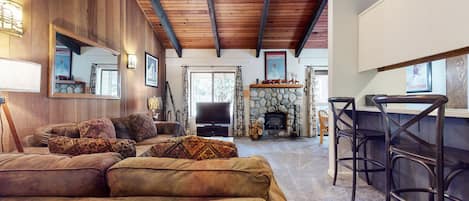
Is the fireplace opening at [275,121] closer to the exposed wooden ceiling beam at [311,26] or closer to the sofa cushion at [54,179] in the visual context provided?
the exposed wooden ceiling beam at [311,26]

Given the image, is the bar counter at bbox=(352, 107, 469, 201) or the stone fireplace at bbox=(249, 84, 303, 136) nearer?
the bar counter at bbox=(352, 107, 469, 201)

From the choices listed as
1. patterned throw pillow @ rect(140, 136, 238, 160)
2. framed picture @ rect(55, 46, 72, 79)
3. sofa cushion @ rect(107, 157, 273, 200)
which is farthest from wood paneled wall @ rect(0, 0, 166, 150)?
sofa cushion @ rect(107, 157, 273, 200)

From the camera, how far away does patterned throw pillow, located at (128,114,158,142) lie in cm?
386

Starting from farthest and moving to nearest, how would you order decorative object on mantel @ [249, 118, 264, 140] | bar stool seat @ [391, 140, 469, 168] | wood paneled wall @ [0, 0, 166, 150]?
1. decorative object on mantel @ [249, 118, 264, 140]
2. wood paneled wall @ [0, 0, 166, 150]
3. bar stool seat @ [391, 140, 469, 168]

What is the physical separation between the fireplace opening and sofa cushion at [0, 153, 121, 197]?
6.60 m

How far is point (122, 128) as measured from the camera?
149 inches

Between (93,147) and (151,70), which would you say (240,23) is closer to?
(151,70)

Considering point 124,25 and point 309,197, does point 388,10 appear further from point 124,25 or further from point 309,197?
point 124,25

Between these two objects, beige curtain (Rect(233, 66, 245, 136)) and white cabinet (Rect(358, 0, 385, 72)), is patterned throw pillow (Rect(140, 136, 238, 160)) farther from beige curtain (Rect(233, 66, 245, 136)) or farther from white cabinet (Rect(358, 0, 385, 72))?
beige curtain (Rect(233, 66, 245, 136))

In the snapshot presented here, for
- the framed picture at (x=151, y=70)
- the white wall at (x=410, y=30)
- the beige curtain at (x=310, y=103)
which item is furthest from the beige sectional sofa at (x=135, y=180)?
the beige curtain at (x=310, y=103)

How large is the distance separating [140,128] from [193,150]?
277cm

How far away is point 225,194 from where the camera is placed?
101 cm

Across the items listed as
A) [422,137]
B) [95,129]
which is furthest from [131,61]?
[422,137]

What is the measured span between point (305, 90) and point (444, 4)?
209 inches
